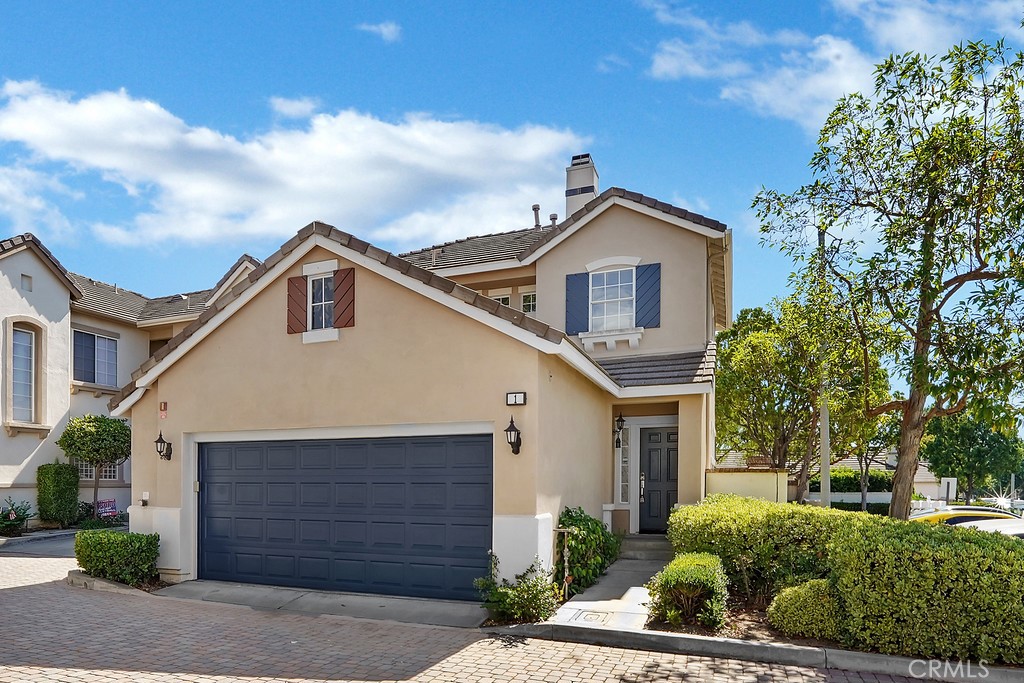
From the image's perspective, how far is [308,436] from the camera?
1153cm

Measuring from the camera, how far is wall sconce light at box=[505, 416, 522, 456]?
383 inches

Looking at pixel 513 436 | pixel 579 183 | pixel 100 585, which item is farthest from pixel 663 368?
pixel 100 585

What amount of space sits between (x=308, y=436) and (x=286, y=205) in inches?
217

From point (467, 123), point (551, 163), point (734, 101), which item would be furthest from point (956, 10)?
point (551, 163)

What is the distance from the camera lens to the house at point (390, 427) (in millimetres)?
10164

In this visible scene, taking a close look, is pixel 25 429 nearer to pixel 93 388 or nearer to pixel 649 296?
pixel 93 388

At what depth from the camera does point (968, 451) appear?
40.6 meters

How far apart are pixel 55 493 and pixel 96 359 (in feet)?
15.1

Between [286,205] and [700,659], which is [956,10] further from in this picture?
[286,205]

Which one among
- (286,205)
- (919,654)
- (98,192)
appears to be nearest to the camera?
(919,654)

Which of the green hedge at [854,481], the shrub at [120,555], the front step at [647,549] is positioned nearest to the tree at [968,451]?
the green hedge at [854,481]

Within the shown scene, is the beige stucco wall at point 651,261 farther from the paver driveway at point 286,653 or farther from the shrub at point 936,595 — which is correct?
the paver driveway at point 286,653

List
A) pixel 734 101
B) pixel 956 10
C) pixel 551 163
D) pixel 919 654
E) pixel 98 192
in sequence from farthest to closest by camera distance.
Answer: pixel 551 163 < pixel 98 192 < pixel 734 101 < pixel 956 10 < pixel 919 654

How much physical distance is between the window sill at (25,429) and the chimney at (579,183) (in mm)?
15182
